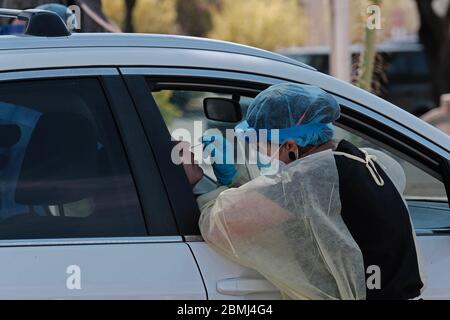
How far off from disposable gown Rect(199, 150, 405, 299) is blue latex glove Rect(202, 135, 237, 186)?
0.98 ft

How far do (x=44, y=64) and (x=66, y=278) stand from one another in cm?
63

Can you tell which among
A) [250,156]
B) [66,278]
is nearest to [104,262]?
[66,278]

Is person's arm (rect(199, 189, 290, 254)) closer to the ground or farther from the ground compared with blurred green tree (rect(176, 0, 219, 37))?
farther from the ground

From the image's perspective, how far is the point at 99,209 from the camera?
101 inches

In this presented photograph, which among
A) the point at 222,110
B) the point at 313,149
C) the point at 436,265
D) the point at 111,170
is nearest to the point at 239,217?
the point at 313,149

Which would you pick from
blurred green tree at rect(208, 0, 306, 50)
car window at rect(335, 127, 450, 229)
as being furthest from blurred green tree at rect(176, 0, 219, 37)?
car window at rect(335, 127, 450, 229)

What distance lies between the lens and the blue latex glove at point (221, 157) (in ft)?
9.15

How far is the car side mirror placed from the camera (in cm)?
311

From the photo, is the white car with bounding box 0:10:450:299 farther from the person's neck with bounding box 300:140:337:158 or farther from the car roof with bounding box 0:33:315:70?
the person's neck with bounding box 300:140:337:158

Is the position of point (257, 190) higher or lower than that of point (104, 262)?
higher

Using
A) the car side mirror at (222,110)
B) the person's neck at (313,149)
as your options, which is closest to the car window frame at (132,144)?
the person's neck at (313,149)

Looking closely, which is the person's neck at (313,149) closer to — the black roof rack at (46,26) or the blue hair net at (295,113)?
the blue hair net at (295,113)

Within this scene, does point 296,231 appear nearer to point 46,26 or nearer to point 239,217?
point 239,217

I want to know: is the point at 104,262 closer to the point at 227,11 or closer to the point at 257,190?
the point at 257,190
